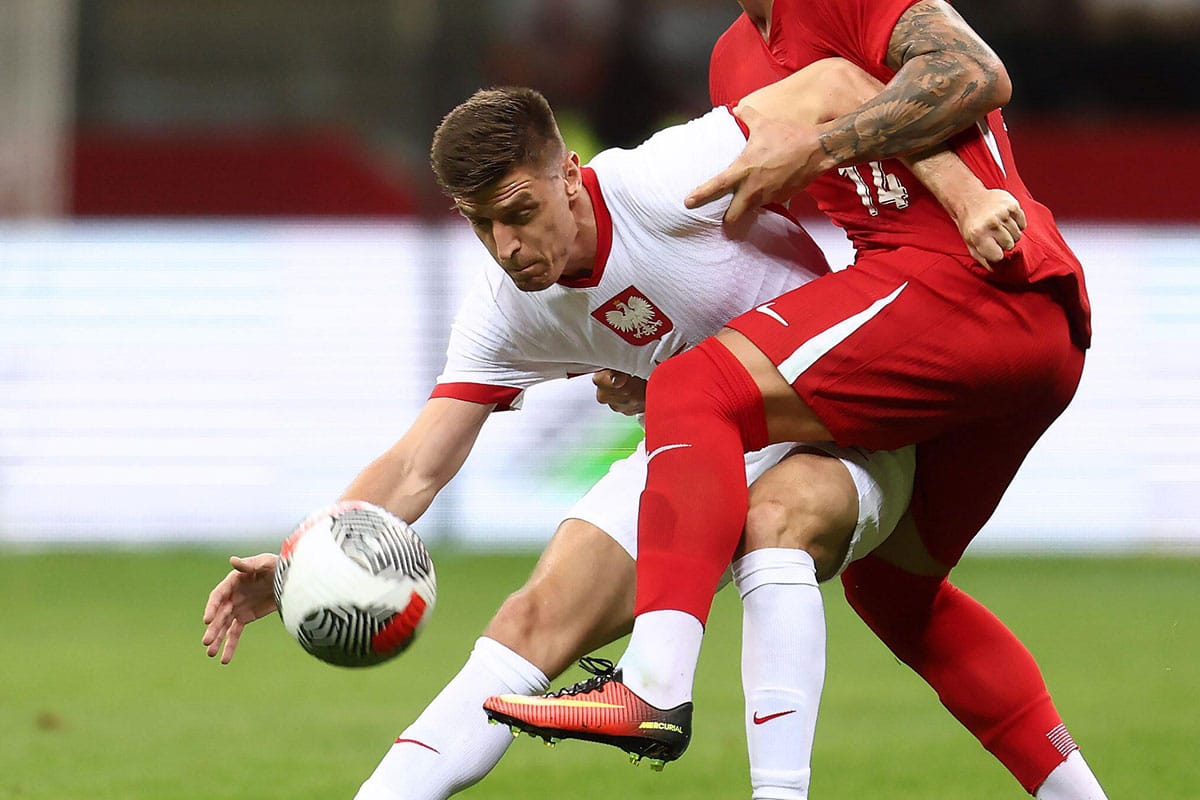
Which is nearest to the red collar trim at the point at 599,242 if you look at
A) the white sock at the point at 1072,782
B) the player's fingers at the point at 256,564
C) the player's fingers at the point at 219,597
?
the player's fingers at the point at 256,564

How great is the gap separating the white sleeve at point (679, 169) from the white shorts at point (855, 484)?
0.47 metres

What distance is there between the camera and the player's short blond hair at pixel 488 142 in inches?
129

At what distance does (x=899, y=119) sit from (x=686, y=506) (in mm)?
840

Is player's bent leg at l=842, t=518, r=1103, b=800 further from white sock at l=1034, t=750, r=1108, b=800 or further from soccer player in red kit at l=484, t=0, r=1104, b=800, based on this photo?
soccer player in red kit at l=484, t=0, r=1104, b=800

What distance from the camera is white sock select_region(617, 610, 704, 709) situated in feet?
9.64

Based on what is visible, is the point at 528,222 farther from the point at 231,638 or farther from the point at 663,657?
the point at 231,638

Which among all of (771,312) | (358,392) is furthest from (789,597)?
(358,392)

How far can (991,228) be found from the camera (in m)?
3.15

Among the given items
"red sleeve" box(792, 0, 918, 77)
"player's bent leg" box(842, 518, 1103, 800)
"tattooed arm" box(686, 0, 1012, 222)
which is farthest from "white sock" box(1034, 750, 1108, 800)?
"red sleeve" box(792, 0, 918, 77)

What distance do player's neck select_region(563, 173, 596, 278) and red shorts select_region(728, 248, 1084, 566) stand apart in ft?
1.35

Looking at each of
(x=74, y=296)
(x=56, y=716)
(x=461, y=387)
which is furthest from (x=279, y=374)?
(x=461, y=387)

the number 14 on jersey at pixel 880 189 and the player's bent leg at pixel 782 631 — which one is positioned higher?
the number 14 on jersey at pixel 880 189

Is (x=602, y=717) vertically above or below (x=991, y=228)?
below

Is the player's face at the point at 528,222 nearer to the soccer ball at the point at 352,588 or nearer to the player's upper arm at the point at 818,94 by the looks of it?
the player's upper arm at the point at 818,94
